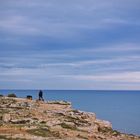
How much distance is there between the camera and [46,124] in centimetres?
4884

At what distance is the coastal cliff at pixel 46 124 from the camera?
4307 centimetres

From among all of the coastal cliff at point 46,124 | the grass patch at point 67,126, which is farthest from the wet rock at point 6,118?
the grass patch at point 67,126

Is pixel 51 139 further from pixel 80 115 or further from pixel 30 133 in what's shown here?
pixel 80 115

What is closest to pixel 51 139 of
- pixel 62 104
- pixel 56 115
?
pixel 56 115

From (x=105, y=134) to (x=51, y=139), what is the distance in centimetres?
1307

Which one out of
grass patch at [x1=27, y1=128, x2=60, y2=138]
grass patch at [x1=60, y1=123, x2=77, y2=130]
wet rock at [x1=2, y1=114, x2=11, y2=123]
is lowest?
grass patch at [x1=27, y1=128, x2=60, y2=138]

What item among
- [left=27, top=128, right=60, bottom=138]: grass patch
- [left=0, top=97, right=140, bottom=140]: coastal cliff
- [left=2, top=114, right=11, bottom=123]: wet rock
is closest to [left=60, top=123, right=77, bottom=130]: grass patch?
[left=0, top=97, right=140, bottom=140]: coastal cliff

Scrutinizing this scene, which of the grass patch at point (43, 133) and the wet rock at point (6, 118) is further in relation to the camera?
the wet rock at point (6, 118)

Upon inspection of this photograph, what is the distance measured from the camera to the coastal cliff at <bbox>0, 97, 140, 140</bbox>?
1695 inches

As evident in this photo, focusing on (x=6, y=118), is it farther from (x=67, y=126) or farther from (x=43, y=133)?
(x=43, y=133)

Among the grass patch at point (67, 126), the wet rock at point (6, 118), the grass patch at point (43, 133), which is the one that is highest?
the wet rock at point (6, 118)

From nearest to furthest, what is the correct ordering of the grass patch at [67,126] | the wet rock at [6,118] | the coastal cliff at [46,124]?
the coastal cliff at [46,124] < the grass patch at [67,126] < the wet rock at [6,118]

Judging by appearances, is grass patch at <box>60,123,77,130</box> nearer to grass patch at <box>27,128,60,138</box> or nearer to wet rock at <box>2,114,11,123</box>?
grass patch at <box>27,128,60,138</box>

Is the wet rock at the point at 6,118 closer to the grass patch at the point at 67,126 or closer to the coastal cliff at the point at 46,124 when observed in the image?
the coastal cliff at the point at 46,124
